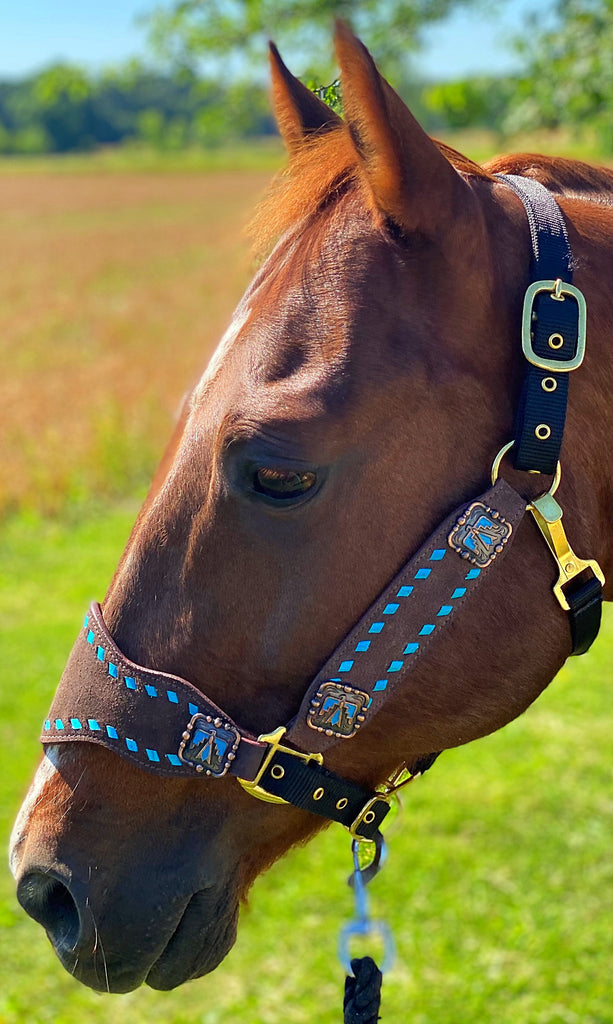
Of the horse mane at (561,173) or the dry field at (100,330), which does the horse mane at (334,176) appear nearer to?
the horse mane at (561,173)

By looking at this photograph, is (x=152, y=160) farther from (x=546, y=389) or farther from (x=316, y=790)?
(x=316, y=790)

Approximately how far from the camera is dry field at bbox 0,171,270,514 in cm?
1015

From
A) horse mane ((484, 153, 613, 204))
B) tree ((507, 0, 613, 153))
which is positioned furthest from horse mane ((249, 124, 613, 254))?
tree ((507, 0, 613, 153))

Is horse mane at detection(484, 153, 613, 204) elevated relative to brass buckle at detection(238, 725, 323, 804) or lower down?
elevated

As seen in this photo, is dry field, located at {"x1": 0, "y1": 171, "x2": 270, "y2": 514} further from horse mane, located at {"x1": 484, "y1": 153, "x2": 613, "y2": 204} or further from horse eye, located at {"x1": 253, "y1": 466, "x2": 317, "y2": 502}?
horse eye, located at {"x1": 253, "y1": 466, "x2": 317, "y2": 502}

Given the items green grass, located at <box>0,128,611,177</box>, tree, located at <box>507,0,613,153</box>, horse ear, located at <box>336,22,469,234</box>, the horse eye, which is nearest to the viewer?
horse ear, located at <box>336,22,469,234</box>

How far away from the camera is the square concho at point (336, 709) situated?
5.45ft

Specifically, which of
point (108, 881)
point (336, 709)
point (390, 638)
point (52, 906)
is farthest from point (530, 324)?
point (52, 906)

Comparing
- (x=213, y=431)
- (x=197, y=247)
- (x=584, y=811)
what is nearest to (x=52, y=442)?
(x=584, y=811)

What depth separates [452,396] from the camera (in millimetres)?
1672

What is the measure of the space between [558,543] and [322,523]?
0.43 m

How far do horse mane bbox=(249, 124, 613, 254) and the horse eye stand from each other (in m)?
0.55

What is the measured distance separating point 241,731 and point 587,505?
76cm

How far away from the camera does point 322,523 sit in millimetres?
1642
